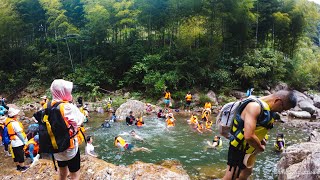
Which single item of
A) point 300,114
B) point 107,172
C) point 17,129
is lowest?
point 300,114

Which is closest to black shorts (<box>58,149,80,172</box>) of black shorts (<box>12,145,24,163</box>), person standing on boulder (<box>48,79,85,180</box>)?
person standing on boulder (<box>48,79,85,180</box>)

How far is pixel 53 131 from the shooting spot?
2.58 meters

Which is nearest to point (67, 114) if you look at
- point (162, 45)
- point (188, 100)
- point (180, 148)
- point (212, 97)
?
point (180, 148)

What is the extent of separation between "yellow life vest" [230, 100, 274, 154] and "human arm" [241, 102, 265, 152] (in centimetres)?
10

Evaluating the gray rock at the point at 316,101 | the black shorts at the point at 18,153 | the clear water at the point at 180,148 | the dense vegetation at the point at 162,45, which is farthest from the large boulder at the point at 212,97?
the black shorts at the point at 18,153

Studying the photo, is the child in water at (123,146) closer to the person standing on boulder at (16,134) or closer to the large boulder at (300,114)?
the person standing on boulder at (16,134)

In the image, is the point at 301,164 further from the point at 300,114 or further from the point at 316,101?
the point at 316,101

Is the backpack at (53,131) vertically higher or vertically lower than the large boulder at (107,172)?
higher

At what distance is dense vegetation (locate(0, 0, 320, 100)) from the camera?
746 inches

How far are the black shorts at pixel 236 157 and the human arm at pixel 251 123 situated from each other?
26cm

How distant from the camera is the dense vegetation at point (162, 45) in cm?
1894

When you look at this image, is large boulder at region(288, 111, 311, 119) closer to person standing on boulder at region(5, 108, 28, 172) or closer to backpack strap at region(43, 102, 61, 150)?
person standing on boulder at region(5, 108, 28, 172)

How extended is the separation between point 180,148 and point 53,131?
7072 mm

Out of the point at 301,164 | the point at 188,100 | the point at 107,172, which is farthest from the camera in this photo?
the point at 188,100
